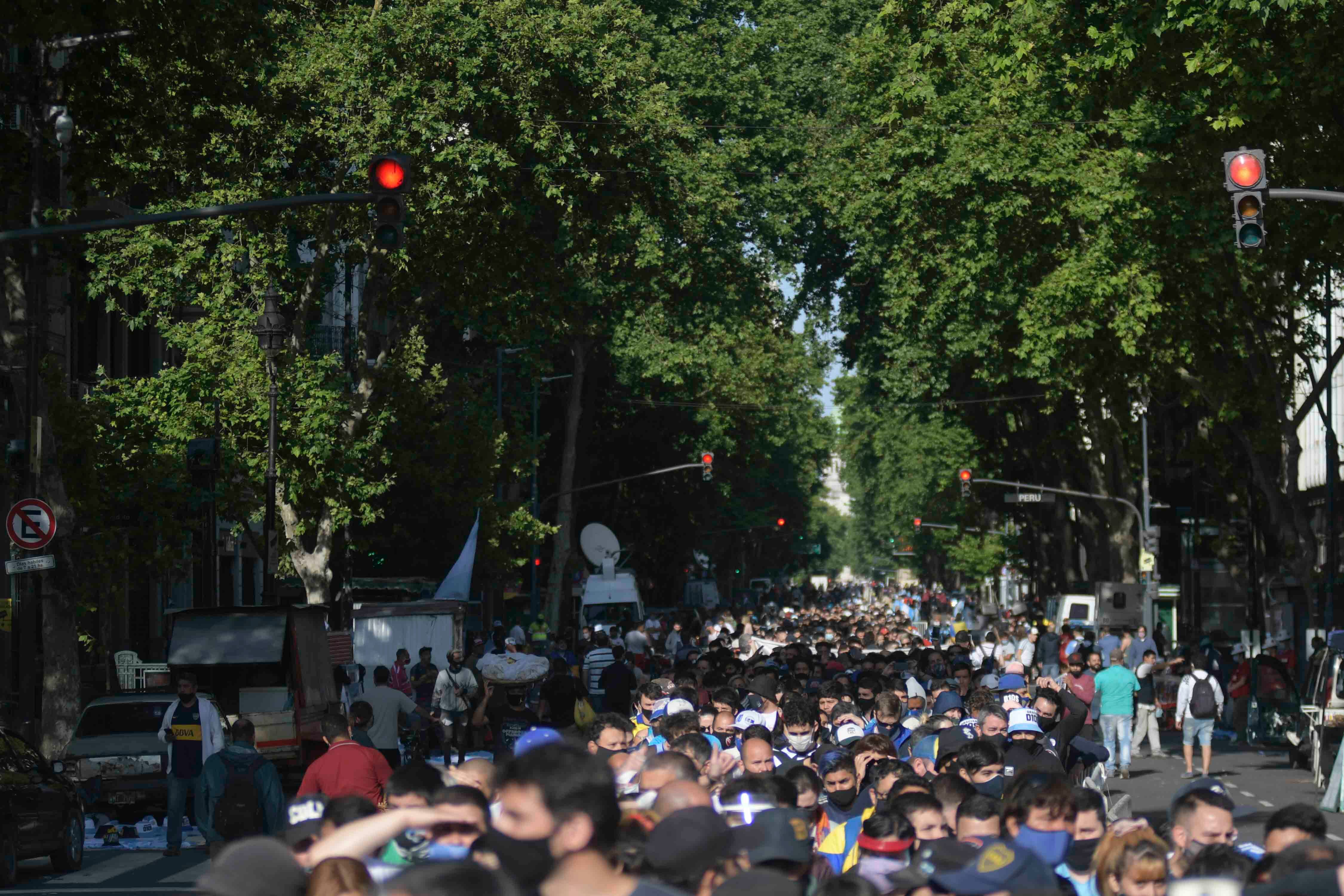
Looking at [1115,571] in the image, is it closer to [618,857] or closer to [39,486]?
[39,486]

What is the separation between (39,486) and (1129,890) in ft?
53.6

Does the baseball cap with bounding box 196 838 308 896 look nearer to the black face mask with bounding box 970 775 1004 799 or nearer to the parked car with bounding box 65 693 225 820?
the black face mask with bounding box 970 775 1004 799

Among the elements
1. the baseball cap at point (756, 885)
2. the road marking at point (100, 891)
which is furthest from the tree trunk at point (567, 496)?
the baseball cap at point (756, 885)

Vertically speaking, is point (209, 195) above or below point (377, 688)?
above

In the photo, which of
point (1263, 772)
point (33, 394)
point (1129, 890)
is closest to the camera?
point (1129, 890)

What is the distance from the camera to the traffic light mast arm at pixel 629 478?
171 feet

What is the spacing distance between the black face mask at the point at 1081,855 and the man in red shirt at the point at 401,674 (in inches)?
977

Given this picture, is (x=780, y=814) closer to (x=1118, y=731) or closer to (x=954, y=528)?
(x=1118, y=731)

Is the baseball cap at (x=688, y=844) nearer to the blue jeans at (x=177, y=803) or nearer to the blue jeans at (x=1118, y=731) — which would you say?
the blue jeans at (x=177, y=803)

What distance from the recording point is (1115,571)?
4891 centimetres

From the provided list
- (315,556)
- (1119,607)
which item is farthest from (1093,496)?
(315,556)

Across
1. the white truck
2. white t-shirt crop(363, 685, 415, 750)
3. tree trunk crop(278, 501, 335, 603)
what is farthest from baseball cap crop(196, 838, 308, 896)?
the white truck

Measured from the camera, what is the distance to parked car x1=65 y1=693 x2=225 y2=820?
874 inches

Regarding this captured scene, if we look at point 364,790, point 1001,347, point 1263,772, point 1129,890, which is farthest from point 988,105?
point 1129,890
